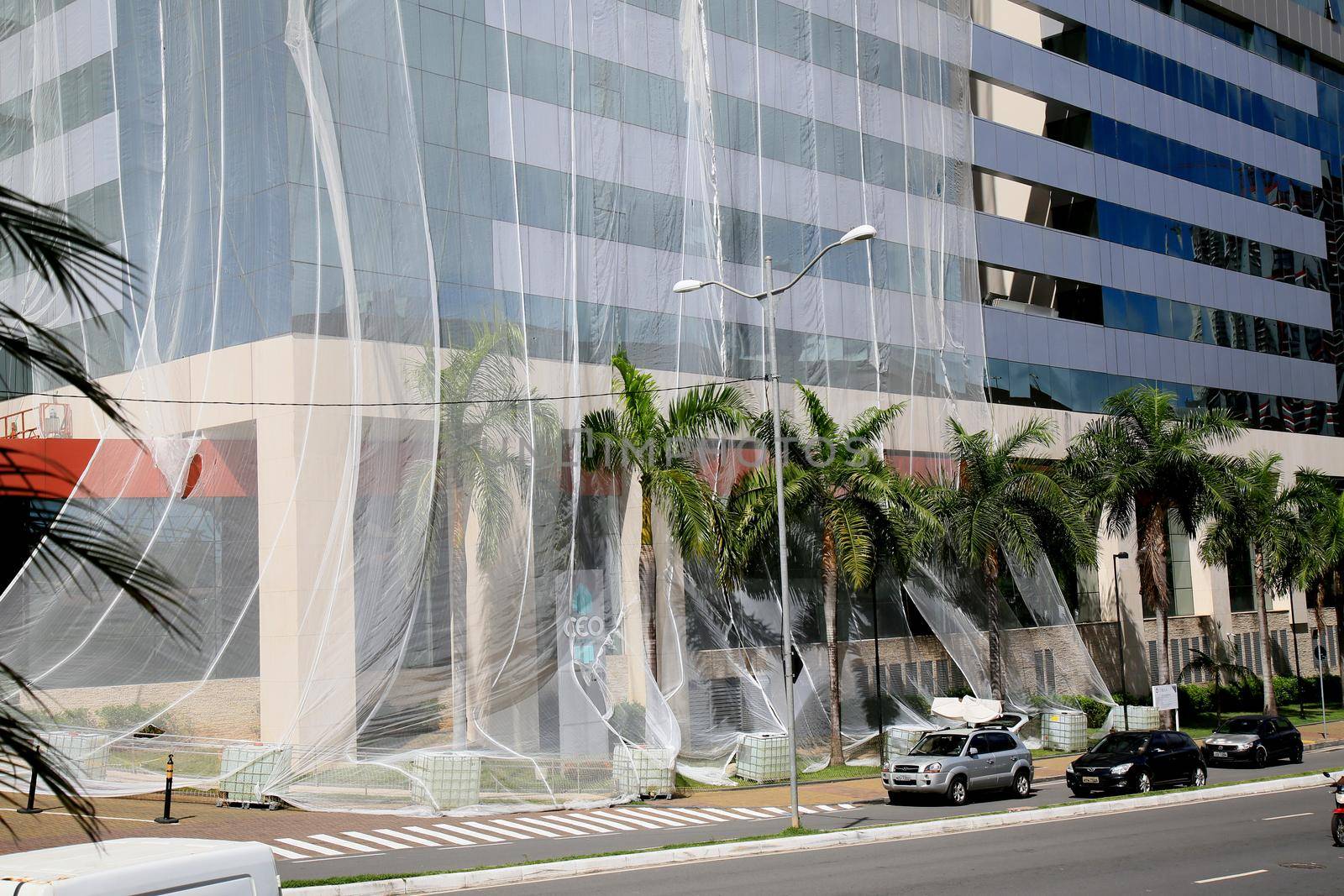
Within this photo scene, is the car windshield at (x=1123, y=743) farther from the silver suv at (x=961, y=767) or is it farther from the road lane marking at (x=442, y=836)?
the road lane marking at (x=442, y=836)

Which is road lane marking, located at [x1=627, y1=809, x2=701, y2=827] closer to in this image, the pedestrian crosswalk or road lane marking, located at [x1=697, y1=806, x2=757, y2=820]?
the pedestrian crosswalk

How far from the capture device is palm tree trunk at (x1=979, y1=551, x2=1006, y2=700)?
116 ft

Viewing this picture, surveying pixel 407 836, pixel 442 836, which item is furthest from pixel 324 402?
pixel 442 836

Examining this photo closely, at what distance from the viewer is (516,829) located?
21516 mm

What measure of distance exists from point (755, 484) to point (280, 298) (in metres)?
12.2

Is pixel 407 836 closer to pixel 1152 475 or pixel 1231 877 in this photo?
pixel 1231 877

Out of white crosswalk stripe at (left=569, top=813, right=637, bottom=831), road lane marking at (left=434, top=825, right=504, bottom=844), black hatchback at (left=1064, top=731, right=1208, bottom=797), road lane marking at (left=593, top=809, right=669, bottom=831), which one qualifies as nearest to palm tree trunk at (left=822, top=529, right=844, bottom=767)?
black hatchback at (left=1064, top=731, right=1208, bottom=797)

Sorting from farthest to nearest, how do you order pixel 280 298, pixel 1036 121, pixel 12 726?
1. pixel 1036 121
2. pixel 280 298
3. pixel 12 726

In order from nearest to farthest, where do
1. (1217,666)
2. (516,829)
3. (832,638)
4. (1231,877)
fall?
(1231,877), (516,829), (832,638), (1217,666)

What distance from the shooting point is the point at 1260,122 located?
2213 inches

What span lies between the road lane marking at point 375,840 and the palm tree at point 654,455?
903cm

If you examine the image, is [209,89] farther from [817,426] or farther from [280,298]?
[817,426]

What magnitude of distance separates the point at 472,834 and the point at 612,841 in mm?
2486

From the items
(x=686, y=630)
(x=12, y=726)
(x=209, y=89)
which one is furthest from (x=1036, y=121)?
(x=12, y=726)
